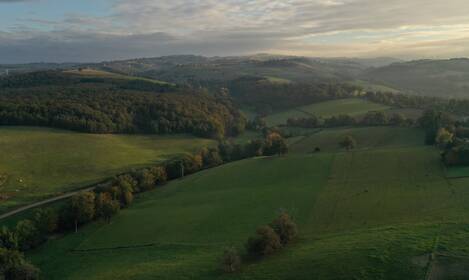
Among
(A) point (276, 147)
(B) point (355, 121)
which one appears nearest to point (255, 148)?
(A) point (276, 147)

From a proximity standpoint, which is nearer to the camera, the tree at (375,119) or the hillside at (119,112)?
the tree at (375,119)

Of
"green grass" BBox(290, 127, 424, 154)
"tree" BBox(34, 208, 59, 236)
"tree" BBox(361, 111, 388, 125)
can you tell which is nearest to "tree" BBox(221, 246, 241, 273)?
"tree" BBox(34, 208, 59, 236)

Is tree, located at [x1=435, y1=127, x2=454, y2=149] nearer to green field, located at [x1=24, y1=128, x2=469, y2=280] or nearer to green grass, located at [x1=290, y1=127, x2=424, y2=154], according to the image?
green field, located at [x1=24, y1=128, x2=469, y2=280]

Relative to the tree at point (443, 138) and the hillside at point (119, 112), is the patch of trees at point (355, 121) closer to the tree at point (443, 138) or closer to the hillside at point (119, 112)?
the hillside at point (119, 112)

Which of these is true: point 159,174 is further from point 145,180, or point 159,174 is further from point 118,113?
point 118,113

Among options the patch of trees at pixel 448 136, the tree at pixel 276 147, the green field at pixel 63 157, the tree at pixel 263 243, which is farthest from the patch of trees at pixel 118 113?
the tree at pixel 263 243

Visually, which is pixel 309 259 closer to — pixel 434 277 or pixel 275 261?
pixel 275 261
